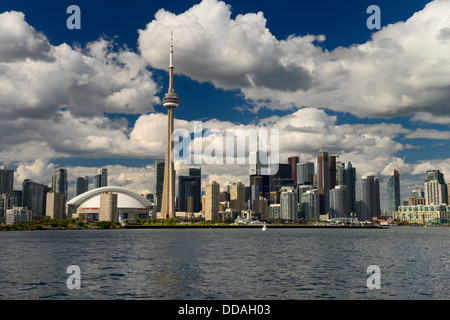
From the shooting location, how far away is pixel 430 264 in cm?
6675

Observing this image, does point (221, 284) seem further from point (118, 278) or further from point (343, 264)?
point (343, 264)

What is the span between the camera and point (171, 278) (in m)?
48.8

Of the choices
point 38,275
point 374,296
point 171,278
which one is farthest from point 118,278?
point 374,296
